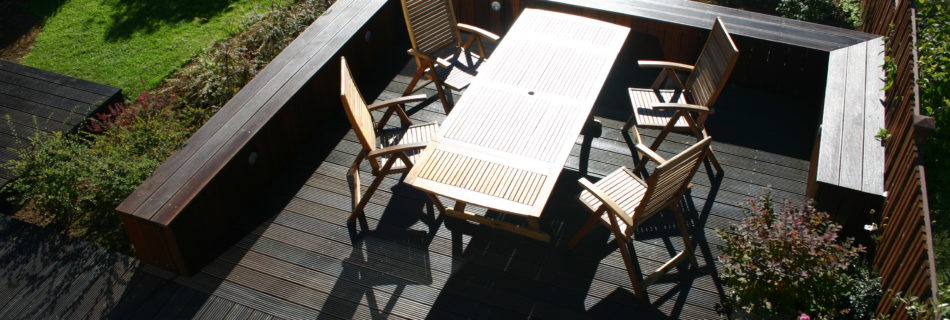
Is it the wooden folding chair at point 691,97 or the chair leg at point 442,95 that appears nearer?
the wooden folding chair at point 691,97

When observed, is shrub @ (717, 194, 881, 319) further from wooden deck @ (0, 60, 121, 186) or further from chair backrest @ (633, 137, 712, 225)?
wooden deck @ (0, 60, 121, 186)

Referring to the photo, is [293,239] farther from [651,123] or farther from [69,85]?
[69,85]

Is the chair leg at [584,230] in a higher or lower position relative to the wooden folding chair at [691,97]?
lower

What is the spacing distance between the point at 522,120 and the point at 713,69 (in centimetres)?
145

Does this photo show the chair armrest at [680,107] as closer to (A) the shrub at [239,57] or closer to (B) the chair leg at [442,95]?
(B) the chair leg at [442,95]

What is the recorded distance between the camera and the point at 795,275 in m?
3.91

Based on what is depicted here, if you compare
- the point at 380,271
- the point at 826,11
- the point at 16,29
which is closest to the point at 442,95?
the point at 380,271

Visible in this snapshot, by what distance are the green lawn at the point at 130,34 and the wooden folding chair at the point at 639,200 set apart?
15.4ft

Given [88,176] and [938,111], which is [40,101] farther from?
[938,111]

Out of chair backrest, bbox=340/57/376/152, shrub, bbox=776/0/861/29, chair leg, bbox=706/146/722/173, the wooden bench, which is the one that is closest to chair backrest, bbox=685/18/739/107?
chair leg, bbox=706/146/722/173

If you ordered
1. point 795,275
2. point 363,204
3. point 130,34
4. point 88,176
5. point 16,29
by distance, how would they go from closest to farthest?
1. point 795,275
2. point 363,204
3. point 88,176
4. point 130,34
5. point 16,29

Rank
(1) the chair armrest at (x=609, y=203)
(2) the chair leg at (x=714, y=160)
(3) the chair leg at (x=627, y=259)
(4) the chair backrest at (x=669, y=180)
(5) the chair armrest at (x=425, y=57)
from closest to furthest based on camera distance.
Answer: (4) the chair backrest at (x=669, y=180), (1) the chair armrest at (x=609, y=203), (3) the chair leg at (x=627, y=259), (2) the chair leg at (x=714, y=160), (5) the chair armrest at (x=425, y=57)

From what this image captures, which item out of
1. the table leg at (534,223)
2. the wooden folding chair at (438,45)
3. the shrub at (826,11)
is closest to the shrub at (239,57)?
the wooden folding chair at (438,45)

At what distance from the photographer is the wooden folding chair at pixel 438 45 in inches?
224
